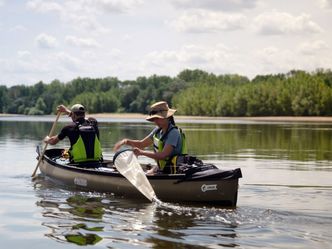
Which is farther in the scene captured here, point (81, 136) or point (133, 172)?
point (81, 136)

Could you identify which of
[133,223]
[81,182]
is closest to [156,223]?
[133,223]

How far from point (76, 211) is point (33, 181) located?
17.3 ft

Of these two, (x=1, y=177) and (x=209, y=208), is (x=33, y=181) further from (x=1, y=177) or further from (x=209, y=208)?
(x=209, y=208)

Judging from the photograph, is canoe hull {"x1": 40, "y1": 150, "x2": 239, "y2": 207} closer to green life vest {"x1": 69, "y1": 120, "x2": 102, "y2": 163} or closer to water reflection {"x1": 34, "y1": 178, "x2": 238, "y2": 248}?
water reflection {"x1": 34, "y1": 178, "x2": 238, "y2": 248}

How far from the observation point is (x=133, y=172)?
12.4m

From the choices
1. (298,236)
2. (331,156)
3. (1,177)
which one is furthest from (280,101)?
(298,236)

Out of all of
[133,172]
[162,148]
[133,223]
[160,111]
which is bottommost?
[133,223]

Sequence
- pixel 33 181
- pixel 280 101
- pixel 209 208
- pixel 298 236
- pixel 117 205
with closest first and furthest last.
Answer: pixel 298 236 → pixel 209 208 → pixel 117 205 → pixel 33 181 → pixel 280 101

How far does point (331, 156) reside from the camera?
80.1ft

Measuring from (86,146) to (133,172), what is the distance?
2.88 m

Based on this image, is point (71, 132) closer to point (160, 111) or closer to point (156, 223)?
point (160, 111)

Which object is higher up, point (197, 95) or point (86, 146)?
point (197, 95)

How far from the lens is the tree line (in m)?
97.5

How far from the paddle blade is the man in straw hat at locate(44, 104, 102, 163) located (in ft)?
7.18
